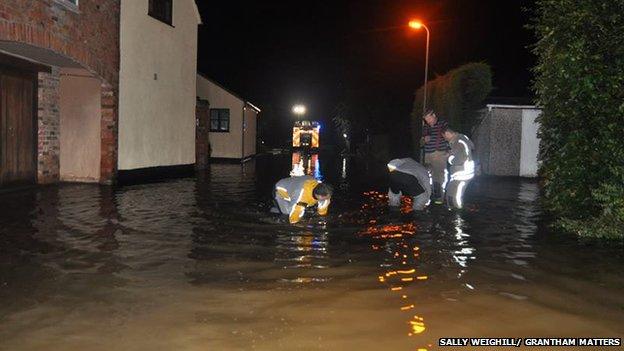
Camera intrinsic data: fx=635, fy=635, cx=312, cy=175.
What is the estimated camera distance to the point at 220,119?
34719mm

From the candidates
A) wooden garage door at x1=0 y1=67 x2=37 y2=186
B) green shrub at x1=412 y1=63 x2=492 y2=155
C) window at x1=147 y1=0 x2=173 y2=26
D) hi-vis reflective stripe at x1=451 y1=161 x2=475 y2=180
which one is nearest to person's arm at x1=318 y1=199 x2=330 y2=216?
hi-vis reflective stripe at x1=451 y1=161 x2=475 y2=180

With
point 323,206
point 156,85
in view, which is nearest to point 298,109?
point 156,85

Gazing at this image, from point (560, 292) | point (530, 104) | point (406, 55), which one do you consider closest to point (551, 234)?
point (560, 292)

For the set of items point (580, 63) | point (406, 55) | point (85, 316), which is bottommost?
point (85, 316)

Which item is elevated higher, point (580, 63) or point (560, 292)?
point (580, 63)

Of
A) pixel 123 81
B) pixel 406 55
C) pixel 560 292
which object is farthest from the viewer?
pixel 406 55

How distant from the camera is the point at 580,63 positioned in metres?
9.31

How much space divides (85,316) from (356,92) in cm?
3655

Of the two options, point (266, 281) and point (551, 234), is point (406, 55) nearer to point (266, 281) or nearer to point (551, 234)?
point (551, 234)

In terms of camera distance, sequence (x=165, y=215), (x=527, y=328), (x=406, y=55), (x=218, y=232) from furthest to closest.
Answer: (x=406, y=55) → (x=165, y=215) → (x=218, y=232) → (x=527, y=328)

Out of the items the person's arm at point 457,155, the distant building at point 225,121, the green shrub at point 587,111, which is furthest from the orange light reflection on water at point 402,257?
the distant building at point 225,121

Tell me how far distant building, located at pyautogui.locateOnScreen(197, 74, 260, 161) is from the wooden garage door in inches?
761

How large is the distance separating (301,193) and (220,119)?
2590 cm

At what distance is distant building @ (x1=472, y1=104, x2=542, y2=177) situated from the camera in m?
23.2
